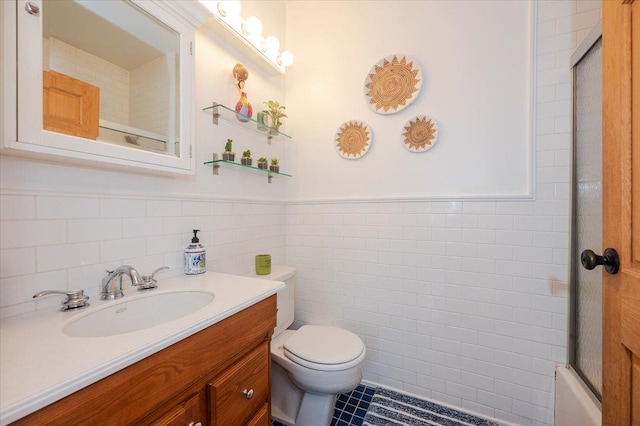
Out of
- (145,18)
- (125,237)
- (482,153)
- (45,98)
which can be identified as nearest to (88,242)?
(125,237)

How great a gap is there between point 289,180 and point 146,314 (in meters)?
1.27

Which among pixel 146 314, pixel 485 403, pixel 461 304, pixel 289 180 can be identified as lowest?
pixel 485 403

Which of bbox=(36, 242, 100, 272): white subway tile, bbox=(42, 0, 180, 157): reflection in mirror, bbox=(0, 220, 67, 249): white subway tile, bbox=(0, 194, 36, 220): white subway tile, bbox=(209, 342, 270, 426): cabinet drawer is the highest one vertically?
bbox=(42, 0, 180, 157): reflection in mirror

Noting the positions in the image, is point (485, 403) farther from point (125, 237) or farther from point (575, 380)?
point (125, 237)

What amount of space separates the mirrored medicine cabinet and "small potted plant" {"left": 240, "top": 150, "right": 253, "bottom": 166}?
410mm

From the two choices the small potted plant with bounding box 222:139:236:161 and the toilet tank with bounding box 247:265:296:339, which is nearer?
the small potted plant with bounding box 222:139:236:161

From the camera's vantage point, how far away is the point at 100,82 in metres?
0.93

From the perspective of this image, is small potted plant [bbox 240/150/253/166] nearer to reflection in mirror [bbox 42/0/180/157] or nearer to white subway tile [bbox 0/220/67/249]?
reflection in mirror [bbox 42/0/180/157]

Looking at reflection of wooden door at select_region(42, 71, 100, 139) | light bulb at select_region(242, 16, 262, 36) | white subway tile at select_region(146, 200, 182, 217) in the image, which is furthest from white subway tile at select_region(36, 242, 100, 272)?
light bulb at select_region(242, 16, 262, 36)

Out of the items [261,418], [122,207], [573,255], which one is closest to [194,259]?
[122,207]

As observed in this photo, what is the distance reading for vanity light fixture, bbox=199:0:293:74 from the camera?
1317 millimetres

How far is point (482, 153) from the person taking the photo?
1.44m

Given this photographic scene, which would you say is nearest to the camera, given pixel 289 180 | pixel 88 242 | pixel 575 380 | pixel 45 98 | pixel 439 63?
pixel 45 98

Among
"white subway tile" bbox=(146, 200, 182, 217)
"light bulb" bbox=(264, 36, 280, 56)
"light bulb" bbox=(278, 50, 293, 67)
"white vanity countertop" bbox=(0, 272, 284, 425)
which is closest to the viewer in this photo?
"white vanity countertop" bbox=(0, 272, 284, 425)
